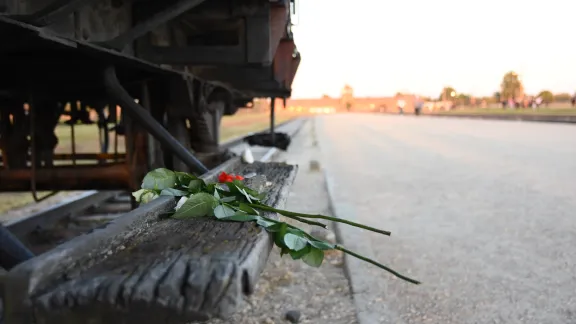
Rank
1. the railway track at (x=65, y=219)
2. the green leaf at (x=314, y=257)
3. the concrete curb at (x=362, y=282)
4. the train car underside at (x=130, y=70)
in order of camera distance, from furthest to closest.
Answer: the railway track at (x=65, y=219) → the concrete curb at (x=362, y=282) → the train car underside at (x=130, y=70) → the green leaf at (x=314, y=257)

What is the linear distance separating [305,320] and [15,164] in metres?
3.24

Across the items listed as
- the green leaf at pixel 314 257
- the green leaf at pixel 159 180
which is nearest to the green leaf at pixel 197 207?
the green leaf at pixel 159 180

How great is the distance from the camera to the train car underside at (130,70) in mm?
3168

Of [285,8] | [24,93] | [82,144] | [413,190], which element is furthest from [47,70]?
[82,144]

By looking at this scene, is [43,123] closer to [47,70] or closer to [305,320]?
[47,70]

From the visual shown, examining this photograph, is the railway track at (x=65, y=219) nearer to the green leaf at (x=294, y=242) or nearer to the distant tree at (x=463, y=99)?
the green leaf at (x=294, y=242)

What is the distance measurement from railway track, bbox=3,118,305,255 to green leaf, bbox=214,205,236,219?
254cm

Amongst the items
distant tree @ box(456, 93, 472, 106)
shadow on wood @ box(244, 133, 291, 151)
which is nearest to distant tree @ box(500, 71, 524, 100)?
distant tree @ box(456, 93, 472, 106)

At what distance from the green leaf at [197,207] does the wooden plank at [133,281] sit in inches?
15.9

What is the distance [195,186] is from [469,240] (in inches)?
149

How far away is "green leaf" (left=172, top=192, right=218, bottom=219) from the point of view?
2.18m

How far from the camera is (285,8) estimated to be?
3.98m

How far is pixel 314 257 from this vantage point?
1868 mm

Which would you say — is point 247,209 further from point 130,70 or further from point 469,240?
point 469,240
